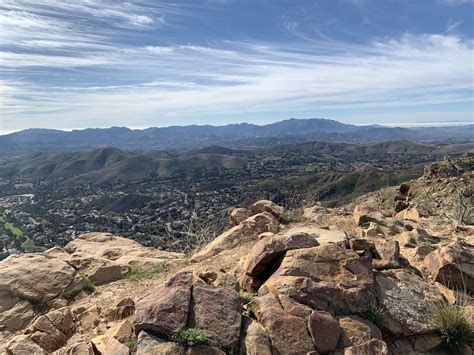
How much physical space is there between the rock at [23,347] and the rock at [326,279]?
4474mm

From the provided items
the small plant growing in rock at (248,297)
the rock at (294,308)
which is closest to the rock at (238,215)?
the small plant growing in rock at (248,297)

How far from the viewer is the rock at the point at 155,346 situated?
6.17 m

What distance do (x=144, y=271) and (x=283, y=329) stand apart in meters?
7.11

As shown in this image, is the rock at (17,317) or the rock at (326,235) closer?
the rock at (17,317)

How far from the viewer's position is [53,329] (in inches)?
324

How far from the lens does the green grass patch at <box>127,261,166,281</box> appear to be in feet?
39.8

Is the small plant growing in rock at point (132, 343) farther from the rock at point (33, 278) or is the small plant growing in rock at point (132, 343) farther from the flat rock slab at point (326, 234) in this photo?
the rock at point (33, 278)

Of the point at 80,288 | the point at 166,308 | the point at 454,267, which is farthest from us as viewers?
the point at 80,288

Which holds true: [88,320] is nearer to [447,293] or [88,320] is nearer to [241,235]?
[241,235]

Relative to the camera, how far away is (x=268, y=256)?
336 inches

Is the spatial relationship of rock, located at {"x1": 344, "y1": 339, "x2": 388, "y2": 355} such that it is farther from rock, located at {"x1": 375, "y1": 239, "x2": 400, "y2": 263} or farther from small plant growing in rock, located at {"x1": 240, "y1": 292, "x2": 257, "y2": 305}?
rock, located at {"x1": 375, "y1": 239, "x2": 400, "y2": 263}

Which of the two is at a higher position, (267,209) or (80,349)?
(267,209)

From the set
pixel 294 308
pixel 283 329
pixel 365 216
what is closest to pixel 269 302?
pixel 294 308

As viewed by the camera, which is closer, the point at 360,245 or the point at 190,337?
the point at 190,337
